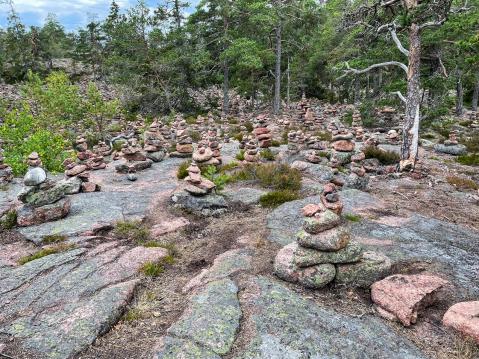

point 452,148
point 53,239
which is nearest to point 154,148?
point 53,239

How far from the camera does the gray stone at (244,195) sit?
1127 cm

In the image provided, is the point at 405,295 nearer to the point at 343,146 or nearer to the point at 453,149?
the point at 343,146

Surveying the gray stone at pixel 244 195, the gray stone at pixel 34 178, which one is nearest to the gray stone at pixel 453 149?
the gray stone at pixel 244 195

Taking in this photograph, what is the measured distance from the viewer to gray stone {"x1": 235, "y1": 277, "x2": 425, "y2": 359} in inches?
178

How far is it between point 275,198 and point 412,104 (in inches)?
297

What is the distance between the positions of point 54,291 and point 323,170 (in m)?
11.1

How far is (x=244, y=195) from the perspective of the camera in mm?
11797

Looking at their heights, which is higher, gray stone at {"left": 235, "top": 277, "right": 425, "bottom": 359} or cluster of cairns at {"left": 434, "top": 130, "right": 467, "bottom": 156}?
gray stone at {"left": 235, "top": 277, "right": 425, "bottom": 359}

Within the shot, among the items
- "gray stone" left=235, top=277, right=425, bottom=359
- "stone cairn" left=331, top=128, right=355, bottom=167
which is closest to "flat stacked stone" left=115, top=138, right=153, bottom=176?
"stone cairn" left=331, top=128, right=355, bottom=167

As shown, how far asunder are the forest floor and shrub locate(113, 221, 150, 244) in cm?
29

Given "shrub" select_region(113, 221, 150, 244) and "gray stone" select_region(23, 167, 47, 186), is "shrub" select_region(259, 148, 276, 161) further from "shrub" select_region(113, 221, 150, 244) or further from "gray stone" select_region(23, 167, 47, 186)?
"gray stone" select_region(23, 167, 47, 186)

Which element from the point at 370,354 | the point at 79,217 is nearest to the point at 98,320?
the point at 370,354

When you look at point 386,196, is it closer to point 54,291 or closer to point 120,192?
point 120,192

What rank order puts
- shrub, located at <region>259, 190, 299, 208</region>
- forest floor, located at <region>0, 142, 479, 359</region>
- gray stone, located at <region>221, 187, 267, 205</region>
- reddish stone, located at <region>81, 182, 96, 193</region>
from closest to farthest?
forest floor, located at <region>0, 142, 479, 359</region>, shrub, located at <region>259, 190, 299, 208</region>, gray stone, located at <region>221, 187, 267, 205</region>, reddish stone, located at <region>81, 182, 96, 193</region>
